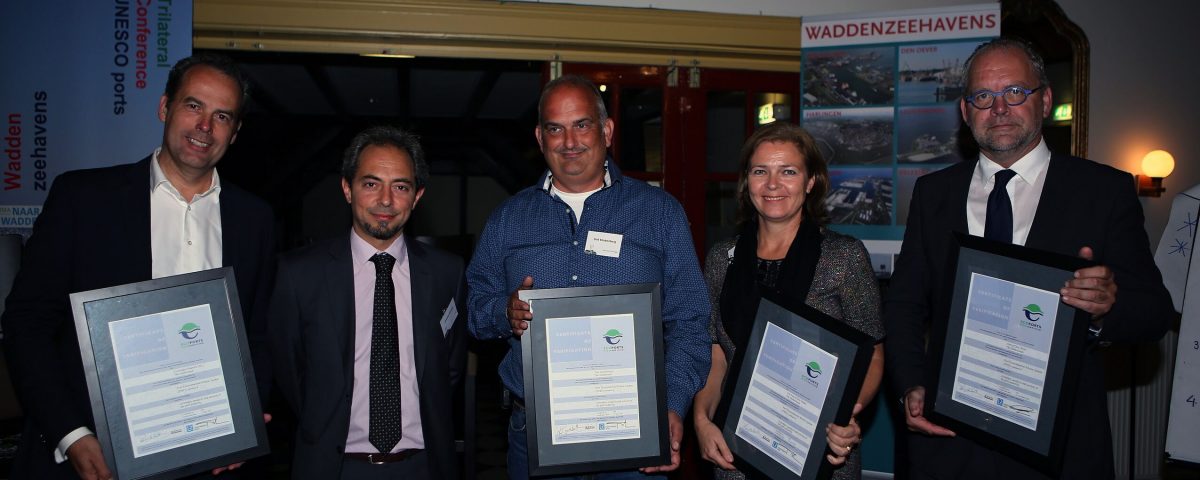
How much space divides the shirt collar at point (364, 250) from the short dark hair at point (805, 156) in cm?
123

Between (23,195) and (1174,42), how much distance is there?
7.59m

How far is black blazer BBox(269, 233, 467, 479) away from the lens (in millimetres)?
2076

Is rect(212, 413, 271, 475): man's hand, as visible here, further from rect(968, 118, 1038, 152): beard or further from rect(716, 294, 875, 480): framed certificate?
rect(968, 118, 1038, 152): beard

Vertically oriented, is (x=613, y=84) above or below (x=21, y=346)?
above

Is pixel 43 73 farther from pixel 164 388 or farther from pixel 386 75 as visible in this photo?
pixel 386 75

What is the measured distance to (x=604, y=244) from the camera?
2.17 m

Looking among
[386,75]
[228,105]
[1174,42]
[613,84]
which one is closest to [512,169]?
[386,75]

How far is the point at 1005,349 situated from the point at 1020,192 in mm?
531

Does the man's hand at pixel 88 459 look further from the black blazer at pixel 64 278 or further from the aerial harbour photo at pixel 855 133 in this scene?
the aerial harbour photo at pixel 855 133

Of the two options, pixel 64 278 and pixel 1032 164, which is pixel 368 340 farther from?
pixel 1032 164

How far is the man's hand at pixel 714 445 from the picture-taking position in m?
1.98

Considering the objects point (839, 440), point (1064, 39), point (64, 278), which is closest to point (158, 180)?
point (64, 278)

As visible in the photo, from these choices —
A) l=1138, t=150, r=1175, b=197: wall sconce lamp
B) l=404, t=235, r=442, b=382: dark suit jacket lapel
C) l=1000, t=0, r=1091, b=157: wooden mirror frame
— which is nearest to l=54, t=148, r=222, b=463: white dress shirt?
l=404, t=235, r=442, b=382: dark suit jacket lapel

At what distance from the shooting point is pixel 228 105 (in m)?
2.12
